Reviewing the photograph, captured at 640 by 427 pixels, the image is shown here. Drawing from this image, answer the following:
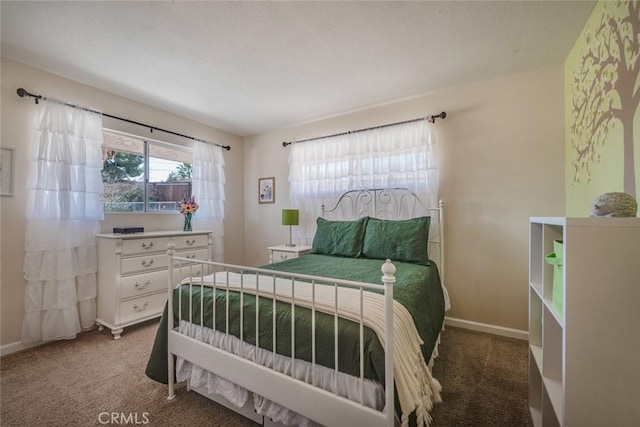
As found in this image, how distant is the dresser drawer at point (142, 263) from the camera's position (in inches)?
100

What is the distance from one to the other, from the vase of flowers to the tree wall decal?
3826 millimetres

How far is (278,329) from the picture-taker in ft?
4.24

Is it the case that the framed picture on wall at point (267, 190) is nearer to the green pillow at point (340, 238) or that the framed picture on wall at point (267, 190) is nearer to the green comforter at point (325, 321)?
the green pillow at point (340, 238)

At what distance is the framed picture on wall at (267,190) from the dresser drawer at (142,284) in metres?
1.76

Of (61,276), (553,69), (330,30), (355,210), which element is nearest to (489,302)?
(355,210)

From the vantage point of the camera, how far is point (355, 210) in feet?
10.8

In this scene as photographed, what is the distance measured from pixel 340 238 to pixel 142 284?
82.7 inches

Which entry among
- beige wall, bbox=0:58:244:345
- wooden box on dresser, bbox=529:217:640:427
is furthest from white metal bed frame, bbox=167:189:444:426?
beige wall, bbox=0:58:244:345

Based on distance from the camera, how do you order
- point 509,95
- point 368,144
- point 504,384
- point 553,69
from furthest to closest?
1. point 368,144
2. point 509,95
3. point 553,69
4. point 504,384

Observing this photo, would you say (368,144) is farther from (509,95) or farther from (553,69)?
(553,69)

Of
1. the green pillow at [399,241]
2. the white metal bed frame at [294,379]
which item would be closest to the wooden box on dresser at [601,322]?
the white metal bed frame at [294,379]

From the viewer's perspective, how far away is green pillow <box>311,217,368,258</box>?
2748mm

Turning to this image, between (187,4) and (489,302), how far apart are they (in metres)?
3.49

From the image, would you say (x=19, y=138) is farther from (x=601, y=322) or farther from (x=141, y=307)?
(x=601, y=322)
